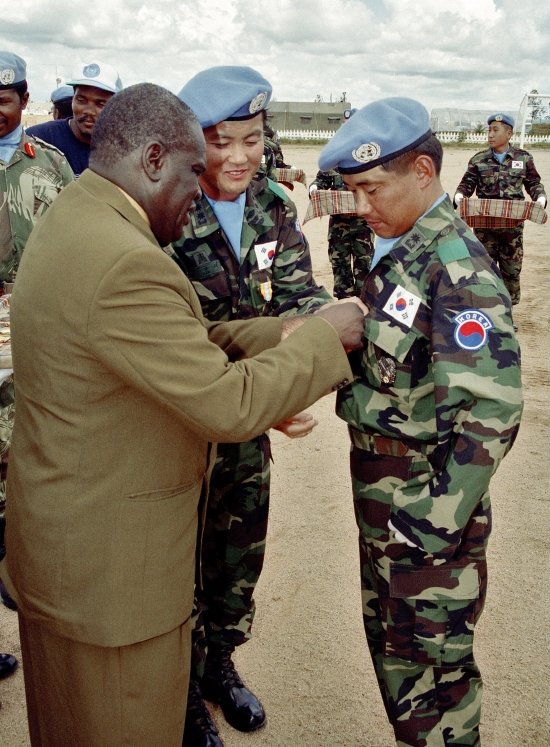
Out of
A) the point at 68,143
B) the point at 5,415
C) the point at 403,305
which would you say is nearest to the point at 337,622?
the point at 5,415

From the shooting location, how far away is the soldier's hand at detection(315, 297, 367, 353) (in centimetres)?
192

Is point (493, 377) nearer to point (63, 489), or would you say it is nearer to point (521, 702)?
point (63, 489)

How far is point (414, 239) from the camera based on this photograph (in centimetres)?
199

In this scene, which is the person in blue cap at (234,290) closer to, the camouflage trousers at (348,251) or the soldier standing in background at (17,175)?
the soldier standing in background at (17,175)

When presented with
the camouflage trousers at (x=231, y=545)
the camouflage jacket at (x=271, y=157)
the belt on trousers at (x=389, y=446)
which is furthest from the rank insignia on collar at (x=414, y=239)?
the camouflage jacket at (x=271, y=157)

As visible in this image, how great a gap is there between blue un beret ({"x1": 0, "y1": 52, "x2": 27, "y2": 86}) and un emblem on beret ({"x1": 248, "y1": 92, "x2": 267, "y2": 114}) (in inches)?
76.9

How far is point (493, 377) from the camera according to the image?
178 cm

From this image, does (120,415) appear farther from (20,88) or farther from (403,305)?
(20,88)

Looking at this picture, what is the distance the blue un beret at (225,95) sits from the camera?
7.70 ft

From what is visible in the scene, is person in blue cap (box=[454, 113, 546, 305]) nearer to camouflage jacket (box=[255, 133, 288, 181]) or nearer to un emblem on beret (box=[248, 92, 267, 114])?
camouflage jacket (box=[255, 133, 288, 181])

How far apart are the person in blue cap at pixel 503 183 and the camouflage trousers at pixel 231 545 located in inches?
251

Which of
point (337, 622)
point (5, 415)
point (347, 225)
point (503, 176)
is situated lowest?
point (337, 622)

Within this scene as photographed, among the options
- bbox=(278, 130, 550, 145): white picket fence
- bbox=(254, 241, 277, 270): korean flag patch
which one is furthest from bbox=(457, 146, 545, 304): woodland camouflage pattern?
bbox=(278, 130, 550, 145): white picket fence

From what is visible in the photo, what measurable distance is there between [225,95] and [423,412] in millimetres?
1247
